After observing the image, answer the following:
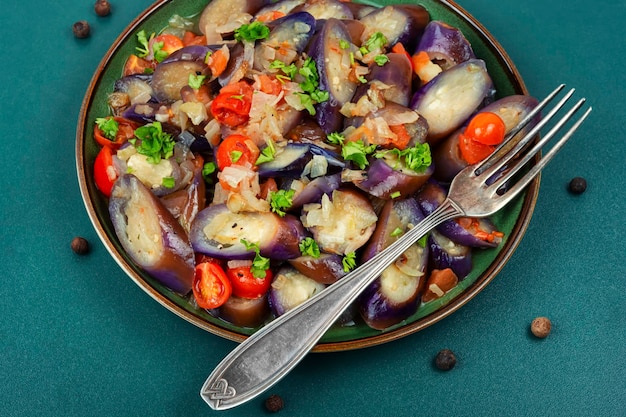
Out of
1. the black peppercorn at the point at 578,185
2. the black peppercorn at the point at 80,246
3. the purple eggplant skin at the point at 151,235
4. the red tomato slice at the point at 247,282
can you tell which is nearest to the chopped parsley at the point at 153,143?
the purple eggplant skin at the point at 151,235

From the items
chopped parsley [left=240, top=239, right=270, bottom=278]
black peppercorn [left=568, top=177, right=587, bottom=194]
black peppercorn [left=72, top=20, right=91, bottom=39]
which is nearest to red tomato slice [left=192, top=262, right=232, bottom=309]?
chopped parsley [left=240, top=239, right=270, bottom=278]

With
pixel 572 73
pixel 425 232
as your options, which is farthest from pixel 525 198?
pixel 572 73

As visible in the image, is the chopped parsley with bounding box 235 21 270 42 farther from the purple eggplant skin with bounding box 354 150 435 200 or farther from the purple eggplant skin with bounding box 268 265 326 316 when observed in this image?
the purple eggplant skin with bounding box 268 265 326 316

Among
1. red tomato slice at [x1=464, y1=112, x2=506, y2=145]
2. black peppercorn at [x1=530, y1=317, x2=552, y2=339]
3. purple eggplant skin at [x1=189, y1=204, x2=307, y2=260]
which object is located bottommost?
black peppercorn at [x1=530, y1=317, x2=552, y2=339]

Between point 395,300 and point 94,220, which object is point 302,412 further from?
point 94,220

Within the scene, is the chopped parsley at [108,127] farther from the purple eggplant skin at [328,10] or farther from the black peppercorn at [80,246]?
the purple eggplant skin at [328,10]

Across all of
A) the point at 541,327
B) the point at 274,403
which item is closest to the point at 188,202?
the point at 274,403

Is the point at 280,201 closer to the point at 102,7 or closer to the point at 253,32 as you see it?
the point at 253,32
